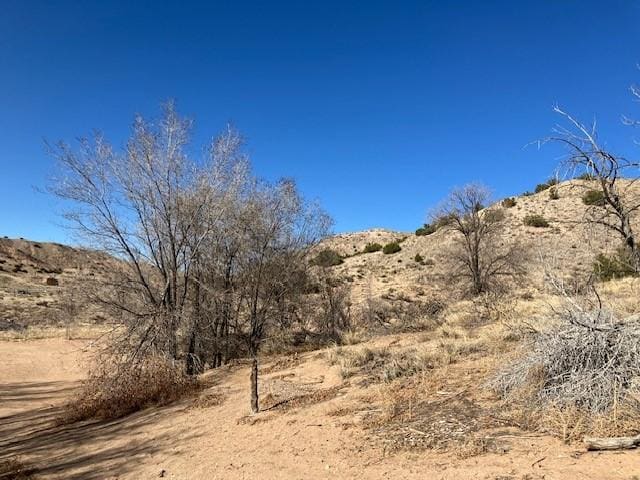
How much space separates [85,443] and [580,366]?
7.98m

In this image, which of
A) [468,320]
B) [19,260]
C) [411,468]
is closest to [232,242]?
[468,320]

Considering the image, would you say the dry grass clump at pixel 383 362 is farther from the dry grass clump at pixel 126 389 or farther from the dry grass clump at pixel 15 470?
the dry grass clump at pixel 15 470

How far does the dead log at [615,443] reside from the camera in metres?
4.68

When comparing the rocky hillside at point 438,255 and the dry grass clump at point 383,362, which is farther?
the rocky hillside at point 438,255

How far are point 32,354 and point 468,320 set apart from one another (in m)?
17.6

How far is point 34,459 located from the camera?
803 centimetres

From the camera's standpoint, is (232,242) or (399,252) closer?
(232,242)

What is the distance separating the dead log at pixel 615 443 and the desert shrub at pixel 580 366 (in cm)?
71

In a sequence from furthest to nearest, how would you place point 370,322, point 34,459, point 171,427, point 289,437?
point 370,322, point 171,427, point 34,459, point 289,437

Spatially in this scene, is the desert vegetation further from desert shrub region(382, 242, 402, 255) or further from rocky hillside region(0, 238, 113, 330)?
desert shrub region(382, 242, 402, 255)

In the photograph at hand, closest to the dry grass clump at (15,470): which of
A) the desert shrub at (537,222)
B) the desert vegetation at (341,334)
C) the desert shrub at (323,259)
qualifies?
the desert vegetation at (341,334)

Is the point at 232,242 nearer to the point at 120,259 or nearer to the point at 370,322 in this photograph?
the point at 120,259

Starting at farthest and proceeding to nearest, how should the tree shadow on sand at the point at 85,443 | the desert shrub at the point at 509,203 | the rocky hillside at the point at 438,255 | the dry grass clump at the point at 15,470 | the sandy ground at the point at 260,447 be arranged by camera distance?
the desert shrub at the point at 509,203, the rocky hillside at the point at 438,255, the tree shadow on sand at the point at 85,443, the dry grass clump at the point at 15,470, the sandy ground at the point at 260,447

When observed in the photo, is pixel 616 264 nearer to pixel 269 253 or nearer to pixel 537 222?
pixel 269 253
